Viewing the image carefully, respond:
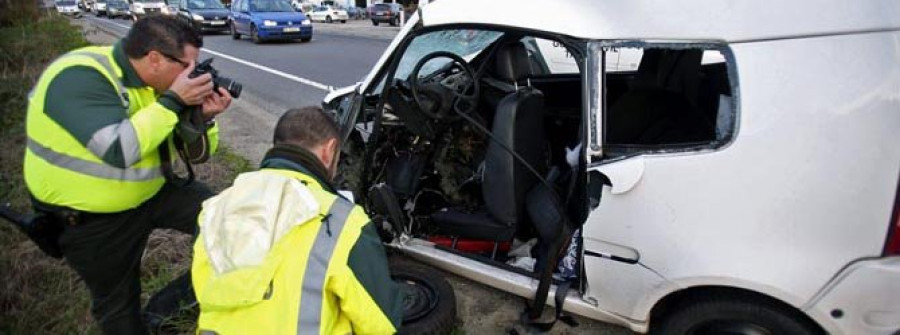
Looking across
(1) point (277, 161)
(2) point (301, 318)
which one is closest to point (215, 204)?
(1) point (277, 161)

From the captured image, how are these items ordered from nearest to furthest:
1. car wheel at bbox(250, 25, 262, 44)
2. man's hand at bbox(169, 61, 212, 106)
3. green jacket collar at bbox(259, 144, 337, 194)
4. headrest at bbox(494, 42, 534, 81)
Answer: green jacket collar at bbox(259, 144, 337, 194)
man's hand at bbox(169, 61, 212, 106)
headrest at bbox(494, 42, 534, 81)
car wheel at bbox(250, 25, 262, 44)

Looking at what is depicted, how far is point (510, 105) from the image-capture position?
2520 mm

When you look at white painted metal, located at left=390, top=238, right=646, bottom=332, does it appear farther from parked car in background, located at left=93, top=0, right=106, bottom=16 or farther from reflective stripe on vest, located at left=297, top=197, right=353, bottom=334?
parked car in background, located at left=93, top=0, right=106, bottom=16

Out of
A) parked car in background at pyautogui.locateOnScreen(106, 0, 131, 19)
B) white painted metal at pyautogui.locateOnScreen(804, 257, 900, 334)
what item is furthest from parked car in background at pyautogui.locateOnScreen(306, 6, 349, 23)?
white painted metal at pyautogui.locateOnScreen(804, 257, 900, 334)

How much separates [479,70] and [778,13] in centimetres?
163

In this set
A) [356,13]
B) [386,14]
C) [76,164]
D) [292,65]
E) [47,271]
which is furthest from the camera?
[356,13]

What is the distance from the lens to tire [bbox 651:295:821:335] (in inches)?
71.6

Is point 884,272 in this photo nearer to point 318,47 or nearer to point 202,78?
point 202,78

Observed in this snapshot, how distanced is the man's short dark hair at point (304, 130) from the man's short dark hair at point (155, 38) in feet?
2.38

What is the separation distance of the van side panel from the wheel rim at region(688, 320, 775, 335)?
183 mm

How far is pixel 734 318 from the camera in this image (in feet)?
6.28

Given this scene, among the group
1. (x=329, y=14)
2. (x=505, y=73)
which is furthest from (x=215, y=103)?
(x=329, y=14)

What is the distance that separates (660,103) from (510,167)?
93 cm

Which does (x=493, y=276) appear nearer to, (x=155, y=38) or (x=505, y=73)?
(x=505, y=73)
